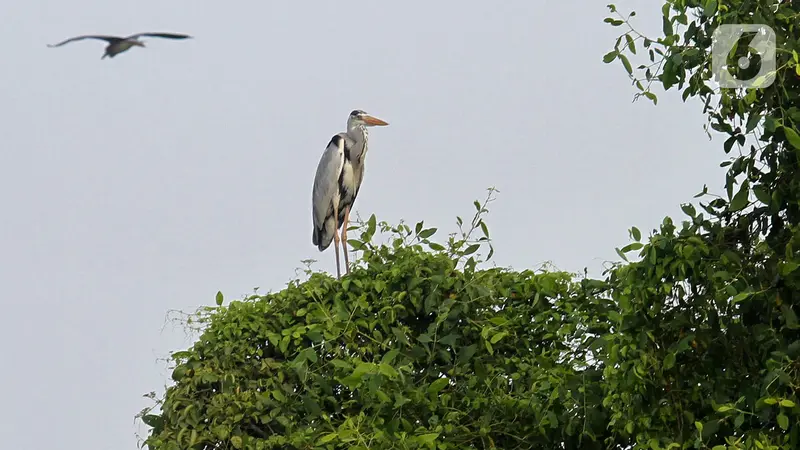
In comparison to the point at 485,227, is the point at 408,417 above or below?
below

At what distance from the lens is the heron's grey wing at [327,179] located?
10180 mm

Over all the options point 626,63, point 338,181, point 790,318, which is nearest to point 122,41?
point 626,63

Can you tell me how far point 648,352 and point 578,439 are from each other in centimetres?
109

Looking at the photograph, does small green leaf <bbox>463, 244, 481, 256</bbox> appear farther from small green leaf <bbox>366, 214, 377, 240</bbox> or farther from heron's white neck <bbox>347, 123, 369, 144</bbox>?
heron's white neck <bbox>347, 123, 369, 144</bbox>

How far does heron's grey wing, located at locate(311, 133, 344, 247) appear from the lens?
10.2m

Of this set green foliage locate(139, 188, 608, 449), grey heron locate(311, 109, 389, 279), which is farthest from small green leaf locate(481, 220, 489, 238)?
grey heron locate(311, 109, 389, 279)

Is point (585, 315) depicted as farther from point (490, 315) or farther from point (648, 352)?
point (648, 352)

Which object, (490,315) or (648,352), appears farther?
(490,315)

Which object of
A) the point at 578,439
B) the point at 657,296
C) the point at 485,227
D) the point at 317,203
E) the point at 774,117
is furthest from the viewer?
the point at 317,203

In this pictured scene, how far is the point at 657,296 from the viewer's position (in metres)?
4.43

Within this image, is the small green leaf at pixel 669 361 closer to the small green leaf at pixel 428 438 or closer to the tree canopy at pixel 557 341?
the tree canopy at pixel 557 341

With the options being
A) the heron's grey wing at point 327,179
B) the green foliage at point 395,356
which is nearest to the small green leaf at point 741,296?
the green foliage at point 395,356

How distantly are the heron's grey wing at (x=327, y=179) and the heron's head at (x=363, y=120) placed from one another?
34 centimetres

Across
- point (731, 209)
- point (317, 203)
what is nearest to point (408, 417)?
point (731, 209)
